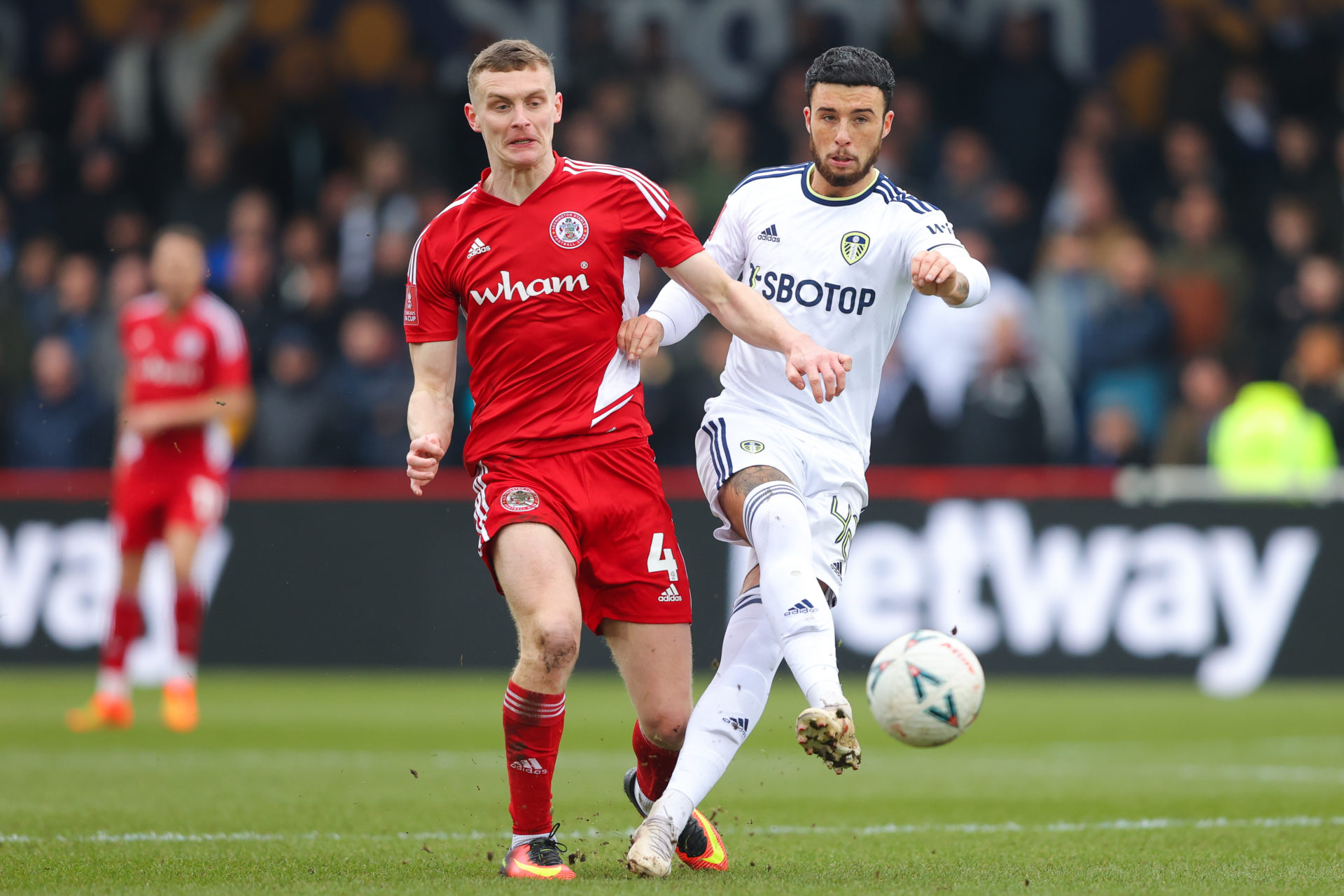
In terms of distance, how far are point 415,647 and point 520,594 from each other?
27.4ft

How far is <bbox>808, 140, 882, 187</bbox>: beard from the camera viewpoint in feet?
20.7

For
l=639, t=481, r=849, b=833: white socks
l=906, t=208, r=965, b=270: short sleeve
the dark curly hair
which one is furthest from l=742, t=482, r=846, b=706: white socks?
the dark curly hair

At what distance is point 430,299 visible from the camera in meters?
6.12

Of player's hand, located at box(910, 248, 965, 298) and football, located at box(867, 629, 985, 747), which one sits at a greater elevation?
player's hand, located at box(910, 248, 965, 298)

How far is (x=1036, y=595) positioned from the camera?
43.8 feet

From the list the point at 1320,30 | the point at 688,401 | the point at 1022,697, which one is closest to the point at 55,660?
the point at 688,401

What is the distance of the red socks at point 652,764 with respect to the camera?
6.31 m

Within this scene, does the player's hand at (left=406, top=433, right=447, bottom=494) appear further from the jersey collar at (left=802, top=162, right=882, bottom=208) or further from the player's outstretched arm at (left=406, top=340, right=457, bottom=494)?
the jersey collar at (left=802, top=162, right=882, bottom=208)

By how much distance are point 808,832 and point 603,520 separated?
1.85m

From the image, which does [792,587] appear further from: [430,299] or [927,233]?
[430,299]

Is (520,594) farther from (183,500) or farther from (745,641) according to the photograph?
(183,500)

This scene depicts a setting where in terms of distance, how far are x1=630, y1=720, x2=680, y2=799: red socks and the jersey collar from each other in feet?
6.05

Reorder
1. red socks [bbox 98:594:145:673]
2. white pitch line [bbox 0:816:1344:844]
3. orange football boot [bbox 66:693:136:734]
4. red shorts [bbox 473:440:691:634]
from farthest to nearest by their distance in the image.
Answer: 1. red socks [bbox 98:594:145:673]
2. orange football boot [bbox 66:693:136:734]
3. white pitch line [bbox 0:816:1344:844]
4. red shorts [bbox 473:440:691:634]

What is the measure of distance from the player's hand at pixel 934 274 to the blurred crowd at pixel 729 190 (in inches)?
315
